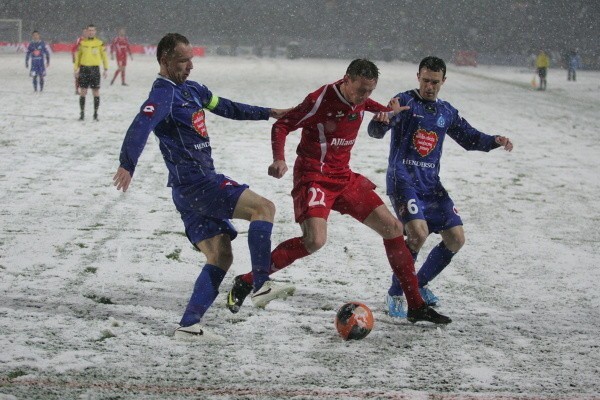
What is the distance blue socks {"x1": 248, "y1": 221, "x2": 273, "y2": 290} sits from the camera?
5012 mm

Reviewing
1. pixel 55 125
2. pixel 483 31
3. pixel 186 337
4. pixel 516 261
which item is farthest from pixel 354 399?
pixel 483 31

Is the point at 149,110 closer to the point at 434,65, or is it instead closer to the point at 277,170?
the point at 277,170

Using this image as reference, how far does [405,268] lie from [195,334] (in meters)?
1.44

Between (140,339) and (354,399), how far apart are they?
1.51 m

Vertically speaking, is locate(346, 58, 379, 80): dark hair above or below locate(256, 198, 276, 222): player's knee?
above

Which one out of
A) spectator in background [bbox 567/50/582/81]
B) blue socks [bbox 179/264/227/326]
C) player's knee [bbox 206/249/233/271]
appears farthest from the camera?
spectator in background [bbox 567/50/582/81]

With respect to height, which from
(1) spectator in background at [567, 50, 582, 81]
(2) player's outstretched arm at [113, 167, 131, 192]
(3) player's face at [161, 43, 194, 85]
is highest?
(1) spectator in background at [567, 50, 582, 81]

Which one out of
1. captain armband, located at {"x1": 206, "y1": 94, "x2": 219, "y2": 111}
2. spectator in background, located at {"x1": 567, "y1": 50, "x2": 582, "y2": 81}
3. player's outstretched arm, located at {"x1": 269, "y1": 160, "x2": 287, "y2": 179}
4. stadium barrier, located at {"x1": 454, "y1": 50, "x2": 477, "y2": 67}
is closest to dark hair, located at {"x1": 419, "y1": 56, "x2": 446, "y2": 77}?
player's outstretched arm, located at {"x1": 269, "y1": 160, "x2": 287, "y2": 179}

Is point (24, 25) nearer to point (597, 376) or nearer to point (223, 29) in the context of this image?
point (223, 29)

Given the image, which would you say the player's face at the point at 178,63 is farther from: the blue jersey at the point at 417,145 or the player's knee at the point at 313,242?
the blue jersey at the point at 417,145

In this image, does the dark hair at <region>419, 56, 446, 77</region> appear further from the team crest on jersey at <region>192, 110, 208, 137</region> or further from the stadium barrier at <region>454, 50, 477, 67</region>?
the stadium barrier at <region>454, 50, 477, 67</region>

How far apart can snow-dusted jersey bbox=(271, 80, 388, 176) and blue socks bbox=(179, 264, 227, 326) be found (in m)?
0.94

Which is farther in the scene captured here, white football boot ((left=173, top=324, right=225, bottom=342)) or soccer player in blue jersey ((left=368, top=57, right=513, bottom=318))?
soccer player in blue jersey ((left=368, top=57, right=513, bottom=318))

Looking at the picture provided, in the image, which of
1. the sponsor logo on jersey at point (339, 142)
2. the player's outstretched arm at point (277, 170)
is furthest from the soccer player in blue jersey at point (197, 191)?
the sponsor logo on jersey at point (339, 142)
